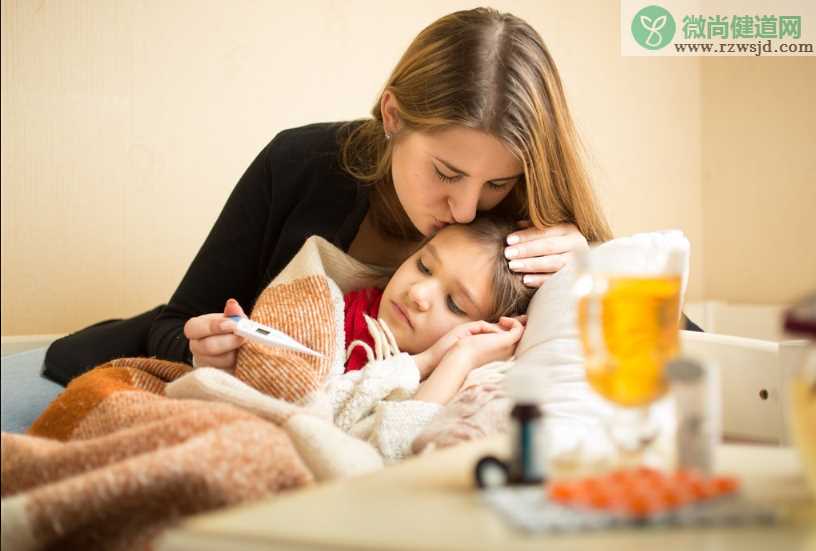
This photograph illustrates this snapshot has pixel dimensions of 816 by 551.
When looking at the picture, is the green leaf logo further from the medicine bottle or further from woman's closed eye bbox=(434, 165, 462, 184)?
the medicine bottle

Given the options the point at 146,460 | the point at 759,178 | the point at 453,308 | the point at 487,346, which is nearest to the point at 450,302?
the point at 453,308

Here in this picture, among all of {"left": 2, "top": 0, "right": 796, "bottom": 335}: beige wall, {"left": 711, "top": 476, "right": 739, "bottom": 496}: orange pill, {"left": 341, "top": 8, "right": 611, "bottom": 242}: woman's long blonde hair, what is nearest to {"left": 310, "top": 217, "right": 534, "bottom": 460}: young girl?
{"left": 341, "top": 8, "right": 611, "bottom": 242}: woman's long blonde hair

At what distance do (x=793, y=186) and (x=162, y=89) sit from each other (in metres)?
1.77

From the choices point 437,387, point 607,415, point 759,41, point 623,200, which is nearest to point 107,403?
point 437,387

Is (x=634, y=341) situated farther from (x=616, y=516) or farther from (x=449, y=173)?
(x=449, y=173)

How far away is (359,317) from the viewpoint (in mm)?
1638

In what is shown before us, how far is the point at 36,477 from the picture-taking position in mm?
981

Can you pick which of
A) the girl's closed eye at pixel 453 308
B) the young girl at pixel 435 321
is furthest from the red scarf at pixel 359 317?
the girl's closed eye at pixel 453 308

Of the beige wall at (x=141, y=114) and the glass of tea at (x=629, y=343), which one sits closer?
the glass of tea at (x=629, y=343)

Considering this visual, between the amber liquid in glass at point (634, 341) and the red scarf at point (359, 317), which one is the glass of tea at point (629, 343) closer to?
the amber liquid in glass at point (634, 341)

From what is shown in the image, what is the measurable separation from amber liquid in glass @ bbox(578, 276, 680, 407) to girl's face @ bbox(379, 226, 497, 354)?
788mm

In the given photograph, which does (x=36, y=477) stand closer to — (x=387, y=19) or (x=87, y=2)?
(x=87, y=2)

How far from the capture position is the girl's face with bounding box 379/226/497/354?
1621 millimetres

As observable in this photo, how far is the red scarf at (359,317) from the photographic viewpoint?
1599 millimetres
